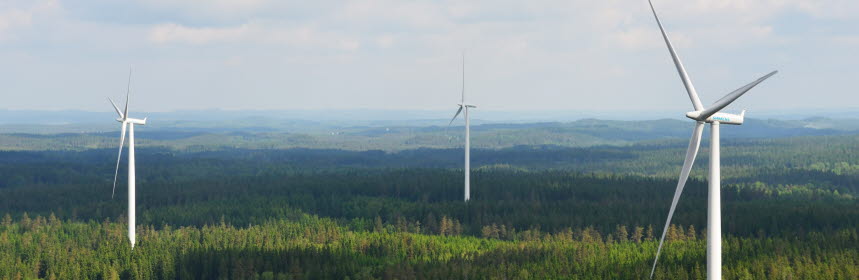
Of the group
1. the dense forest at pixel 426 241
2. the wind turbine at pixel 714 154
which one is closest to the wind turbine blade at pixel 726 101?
the wind turbine at pixel 714 154

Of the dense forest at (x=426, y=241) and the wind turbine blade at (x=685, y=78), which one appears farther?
the dense forest at (x=426, y=241)

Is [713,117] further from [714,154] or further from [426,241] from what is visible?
[426,241]

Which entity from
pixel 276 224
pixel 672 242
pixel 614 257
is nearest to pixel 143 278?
pixel 276 224

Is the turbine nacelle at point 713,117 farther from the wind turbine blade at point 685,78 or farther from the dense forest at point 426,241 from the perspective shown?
the dense forest at point 426,241

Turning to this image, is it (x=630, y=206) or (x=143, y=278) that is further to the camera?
(x=630, y=206)

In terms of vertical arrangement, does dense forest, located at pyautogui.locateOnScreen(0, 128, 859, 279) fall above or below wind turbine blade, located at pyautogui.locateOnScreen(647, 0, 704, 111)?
below

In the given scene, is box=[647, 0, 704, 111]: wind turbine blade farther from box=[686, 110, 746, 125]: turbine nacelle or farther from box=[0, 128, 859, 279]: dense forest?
box=[0, 128, 859, 279]: dense forest

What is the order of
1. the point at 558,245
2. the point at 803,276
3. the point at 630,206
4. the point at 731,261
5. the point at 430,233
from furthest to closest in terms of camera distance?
the point at 630,206 → the point at 430,233 → the point at 558,245 → the point at 731,261 → the point at 803,276

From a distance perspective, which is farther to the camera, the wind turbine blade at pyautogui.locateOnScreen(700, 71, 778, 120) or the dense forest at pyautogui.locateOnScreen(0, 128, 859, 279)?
the dense forest at pyautogui.locateOnScreen(0, 128, 859, 279)

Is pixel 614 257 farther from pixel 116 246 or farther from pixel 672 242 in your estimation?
pixel 116 246

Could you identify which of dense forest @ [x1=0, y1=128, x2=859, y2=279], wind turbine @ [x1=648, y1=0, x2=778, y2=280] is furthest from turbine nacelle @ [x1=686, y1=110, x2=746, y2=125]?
dense forest @ [x1=0, y1=128, x2=859, y2=279]

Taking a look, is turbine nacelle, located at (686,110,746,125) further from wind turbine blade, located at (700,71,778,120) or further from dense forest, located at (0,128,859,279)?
dense forest, located at (0,128,859,279)
